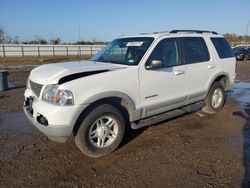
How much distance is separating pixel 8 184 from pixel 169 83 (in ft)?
10.5

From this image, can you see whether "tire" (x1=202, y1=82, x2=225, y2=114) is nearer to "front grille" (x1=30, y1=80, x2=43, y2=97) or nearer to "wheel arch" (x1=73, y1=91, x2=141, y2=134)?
"wheel arch" (x1=73, y1=91, x2=141, y2=134)

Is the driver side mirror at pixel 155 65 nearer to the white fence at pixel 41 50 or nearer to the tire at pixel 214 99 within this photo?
the tire at pixel 214 99

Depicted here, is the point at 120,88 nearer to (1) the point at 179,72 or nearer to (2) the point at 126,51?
(2) the point at 126,51

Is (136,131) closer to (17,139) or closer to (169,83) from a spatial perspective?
(169,83)

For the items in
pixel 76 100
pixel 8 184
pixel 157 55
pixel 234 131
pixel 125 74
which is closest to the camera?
pixel 8 184

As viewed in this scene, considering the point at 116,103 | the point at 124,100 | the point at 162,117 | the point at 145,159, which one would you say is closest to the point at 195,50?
the point at 162,117

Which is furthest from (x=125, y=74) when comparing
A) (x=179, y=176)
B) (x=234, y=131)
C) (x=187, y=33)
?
(x=234, y=131)

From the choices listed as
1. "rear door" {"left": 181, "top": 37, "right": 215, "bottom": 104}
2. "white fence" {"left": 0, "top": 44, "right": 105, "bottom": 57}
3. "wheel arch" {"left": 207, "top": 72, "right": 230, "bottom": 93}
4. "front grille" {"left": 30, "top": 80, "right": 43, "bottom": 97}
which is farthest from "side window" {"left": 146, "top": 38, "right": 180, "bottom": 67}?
"white fence" {"left": 0, "top": 44, "right": 105, "bottom": 57}

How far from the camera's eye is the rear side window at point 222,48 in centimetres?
609

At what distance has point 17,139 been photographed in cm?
473

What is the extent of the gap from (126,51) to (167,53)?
0.82 m

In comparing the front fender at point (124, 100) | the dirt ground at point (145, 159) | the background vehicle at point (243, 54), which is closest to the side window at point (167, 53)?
the front fender at point (124, 100)

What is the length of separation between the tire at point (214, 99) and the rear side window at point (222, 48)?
2.52 feet

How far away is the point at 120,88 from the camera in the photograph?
3.99 meters
